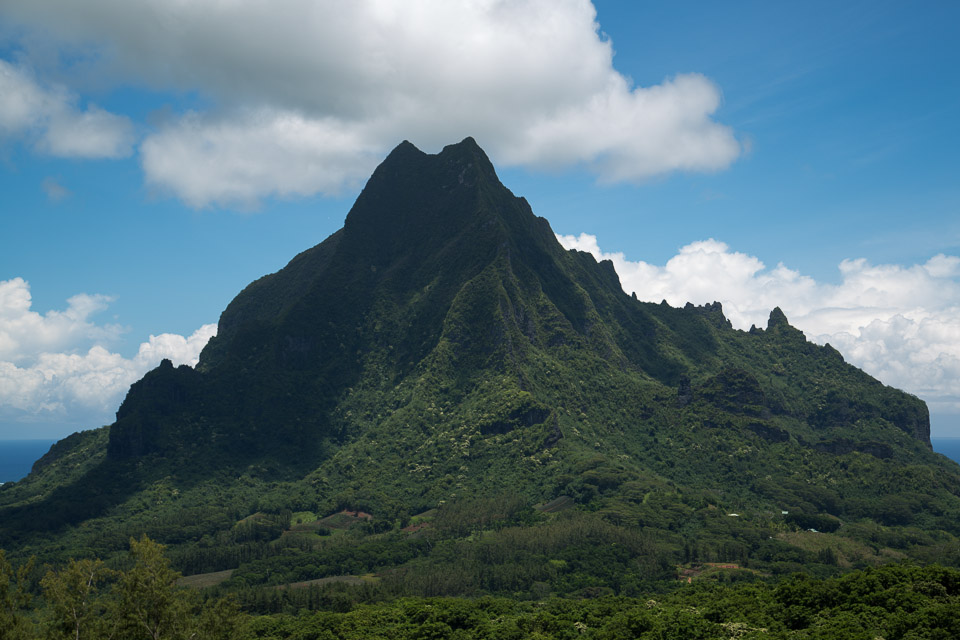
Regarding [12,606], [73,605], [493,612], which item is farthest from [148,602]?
[493,612]

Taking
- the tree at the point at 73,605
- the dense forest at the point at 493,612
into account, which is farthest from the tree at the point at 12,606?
the tree at the point at 73,605

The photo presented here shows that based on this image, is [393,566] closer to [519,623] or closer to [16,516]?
[519,623]

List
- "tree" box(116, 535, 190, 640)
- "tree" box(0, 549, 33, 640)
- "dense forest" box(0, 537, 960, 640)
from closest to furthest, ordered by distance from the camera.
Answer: "tree" box(0, 549, 33, 640) → "dense forest" box(0, 537, 960, 640) → "tree" box(116, 535, 190, 640)

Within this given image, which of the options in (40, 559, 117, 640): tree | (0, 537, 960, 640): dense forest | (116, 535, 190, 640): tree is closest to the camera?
(40, 559, 117, 640): tree

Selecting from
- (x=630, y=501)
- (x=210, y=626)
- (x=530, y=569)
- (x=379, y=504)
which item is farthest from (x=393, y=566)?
(x=210, y=626)

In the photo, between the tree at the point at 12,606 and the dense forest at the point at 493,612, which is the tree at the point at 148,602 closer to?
the dense forest at the point at 493,612

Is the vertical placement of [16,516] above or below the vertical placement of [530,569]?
above

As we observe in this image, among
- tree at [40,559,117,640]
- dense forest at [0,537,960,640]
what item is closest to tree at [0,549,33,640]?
dense forest at [0,537,960,640]

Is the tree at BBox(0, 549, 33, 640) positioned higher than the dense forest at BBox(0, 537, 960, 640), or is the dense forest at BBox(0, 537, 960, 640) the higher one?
the tree at BBox(0, 549, 33, 640)

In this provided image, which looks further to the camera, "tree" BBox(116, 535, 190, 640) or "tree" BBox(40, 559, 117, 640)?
"tree" BBox(116, 535, 190, 640)

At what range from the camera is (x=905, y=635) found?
59.8m

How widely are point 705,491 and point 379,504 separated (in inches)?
3525

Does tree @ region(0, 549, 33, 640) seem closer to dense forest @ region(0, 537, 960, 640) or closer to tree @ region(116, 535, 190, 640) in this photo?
dense forest @ region(0, 537, 960, 640)

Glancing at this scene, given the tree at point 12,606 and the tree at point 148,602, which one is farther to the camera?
the tree at point 148,602
